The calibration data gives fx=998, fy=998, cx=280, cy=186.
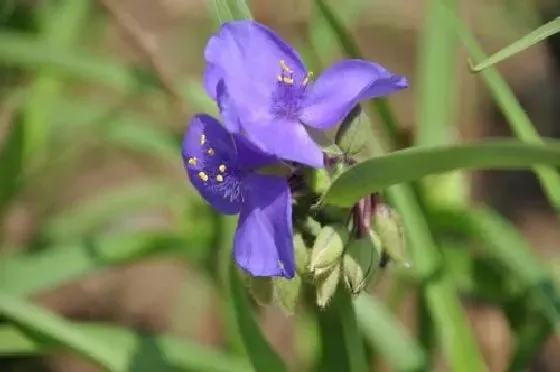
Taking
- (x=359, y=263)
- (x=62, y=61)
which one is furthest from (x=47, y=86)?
(x=359, y=263)

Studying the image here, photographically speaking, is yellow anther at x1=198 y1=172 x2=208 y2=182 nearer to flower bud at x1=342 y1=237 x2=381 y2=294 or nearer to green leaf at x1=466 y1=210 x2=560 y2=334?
flower bud at x1=342 y1=237 x2=381 y2=294

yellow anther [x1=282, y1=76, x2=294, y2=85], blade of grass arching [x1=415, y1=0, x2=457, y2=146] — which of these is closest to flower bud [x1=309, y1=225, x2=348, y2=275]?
yellow anther [x1=282, y1=76, x2=294, y2=85]

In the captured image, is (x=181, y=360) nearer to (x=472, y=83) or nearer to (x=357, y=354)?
(x=357, y=354)

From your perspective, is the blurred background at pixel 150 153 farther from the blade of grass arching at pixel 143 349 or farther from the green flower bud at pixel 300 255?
the green flower bud at pixel 300 255

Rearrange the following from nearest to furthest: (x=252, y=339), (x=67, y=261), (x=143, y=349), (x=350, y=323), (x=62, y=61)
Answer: (x=350, y=323), (x=252, y=339), (x=143, y=349), (x=67, y=261), (x=62, y=61)

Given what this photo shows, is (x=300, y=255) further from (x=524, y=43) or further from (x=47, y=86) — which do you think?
(x=47, y=86)
